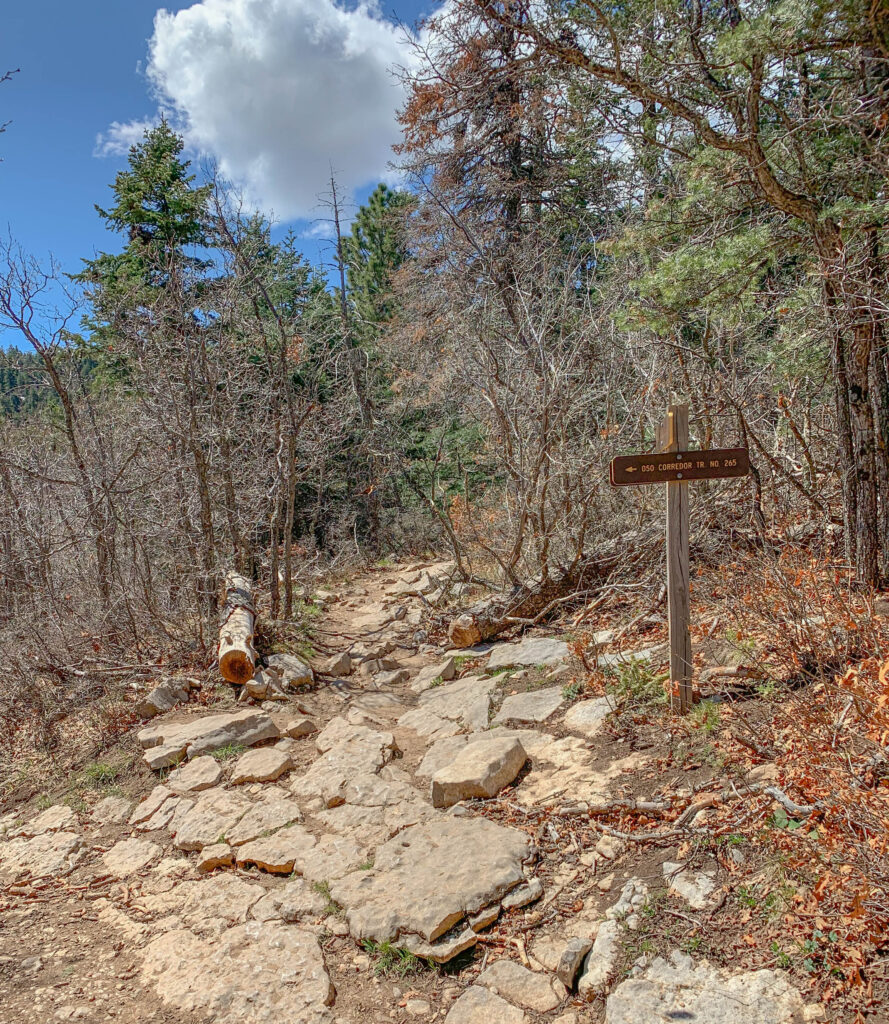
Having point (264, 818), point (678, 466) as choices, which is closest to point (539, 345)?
point (678, 466)

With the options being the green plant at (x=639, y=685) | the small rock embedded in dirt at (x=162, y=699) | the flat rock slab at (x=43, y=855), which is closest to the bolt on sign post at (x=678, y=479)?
the green plant at (x=639, y=685)

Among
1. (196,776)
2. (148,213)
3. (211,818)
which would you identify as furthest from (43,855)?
(148,213)

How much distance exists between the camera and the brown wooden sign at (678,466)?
3914 mm

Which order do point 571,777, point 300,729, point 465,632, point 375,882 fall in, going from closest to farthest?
1. point 375,882
2. point 571,777
3. point 300,729
4. point 465,632

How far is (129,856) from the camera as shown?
4.38 metres

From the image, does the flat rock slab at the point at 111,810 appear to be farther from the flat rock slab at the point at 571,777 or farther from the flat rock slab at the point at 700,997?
the flat rock slab at the point at 700,997

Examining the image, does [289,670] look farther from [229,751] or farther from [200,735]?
[229,751]

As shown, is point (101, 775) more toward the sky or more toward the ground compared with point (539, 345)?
more toward the ground

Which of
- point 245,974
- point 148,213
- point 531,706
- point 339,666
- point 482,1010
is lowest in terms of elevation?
point 245,974

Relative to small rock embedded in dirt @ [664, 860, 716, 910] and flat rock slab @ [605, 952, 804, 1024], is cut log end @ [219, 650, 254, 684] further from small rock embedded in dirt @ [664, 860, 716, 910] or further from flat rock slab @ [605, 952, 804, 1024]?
flat rock slab @ [605, 952, 804, 1024]

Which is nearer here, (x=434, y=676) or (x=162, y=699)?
(x=162, y=699)

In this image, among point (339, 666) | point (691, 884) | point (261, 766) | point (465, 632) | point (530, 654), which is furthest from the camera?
point (465, 632)

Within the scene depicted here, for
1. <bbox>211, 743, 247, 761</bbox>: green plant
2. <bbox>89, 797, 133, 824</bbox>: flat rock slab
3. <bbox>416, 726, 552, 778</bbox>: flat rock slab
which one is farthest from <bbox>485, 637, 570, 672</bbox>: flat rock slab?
<bbox>89, 797, 133, 824</bbox>: flat rock slab

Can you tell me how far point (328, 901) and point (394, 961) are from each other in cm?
63
